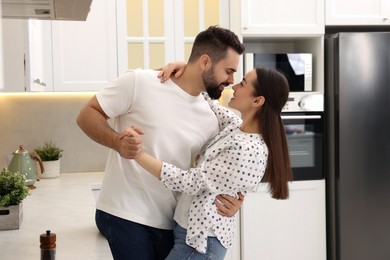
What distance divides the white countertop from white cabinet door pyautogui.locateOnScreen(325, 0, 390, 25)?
189 centimetres

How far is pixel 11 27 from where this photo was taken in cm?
236

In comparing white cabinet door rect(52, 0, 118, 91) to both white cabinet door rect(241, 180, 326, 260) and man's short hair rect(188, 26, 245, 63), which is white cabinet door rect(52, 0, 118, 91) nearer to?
white cabinet door rect(241, 180, 326, 260)

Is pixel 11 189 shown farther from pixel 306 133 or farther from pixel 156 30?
pixel 306 133

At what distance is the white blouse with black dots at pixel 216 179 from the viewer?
1.75m

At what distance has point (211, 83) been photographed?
1932 mm

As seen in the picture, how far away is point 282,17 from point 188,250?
2.46 m

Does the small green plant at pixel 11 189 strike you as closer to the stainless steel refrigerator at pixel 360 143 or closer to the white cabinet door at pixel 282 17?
the white cabinet door at pixel 282 17

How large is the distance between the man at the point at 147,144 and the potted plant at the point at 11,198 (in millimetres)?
410

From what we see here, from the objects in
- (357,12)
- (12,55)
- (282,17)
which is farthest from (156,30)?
(12,55)

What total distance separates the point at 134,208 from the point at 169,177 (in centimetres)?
18

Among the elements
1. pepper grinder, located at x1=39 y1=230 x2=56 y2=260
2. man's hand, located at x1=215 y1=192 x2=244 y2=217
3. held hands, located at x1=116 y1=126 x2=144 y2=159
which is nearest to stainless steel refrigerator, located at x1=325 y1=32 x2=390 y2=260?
man's hand, located at x1=215 y1=192 x2=244 y2=217

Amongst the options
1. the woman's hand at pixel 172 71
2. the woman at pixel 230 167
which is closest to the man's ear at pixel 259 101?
the woman at pixel 230 167

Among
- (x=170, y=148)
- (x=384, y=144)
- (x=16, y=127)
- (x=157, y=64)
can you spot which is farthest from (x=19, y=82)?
(x=384, y=144)

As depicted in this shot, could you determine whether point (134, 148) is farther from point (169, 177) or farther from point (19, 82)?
point (19, 82)
